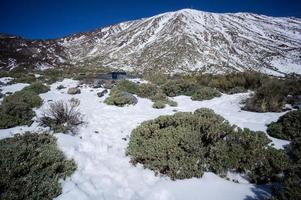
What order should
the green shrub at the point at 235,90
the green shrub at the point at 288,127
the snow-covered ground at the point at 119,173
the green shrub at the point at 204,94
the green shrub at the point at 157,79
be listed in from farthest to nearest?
the green shrub at the point at 157,79
the green shrub at the point at 235,90
the green shrub at the point at 204,94
the green shrub at the point at 288,127
the snow-covered ground at the point at 119,173

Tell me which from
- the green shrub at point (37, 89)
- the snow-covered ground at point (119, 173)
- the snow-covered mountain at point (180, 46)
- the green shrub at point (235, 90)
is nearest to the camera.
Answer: the snow-covered ground at point (119, 173)

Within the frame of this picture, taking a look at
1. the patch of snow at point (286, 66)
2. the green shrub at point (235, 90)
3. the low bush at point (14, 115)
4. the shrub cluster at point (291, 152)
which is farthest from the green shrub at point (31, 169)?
the patch of snow at point (286, 66)

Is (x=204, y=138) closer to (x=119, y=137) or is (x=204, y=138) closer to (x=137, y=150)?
(x=137, y=150)

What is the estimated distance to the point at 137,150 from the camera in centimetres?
584

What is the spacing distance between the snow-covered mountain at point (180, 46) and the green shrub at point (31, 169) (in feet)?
148

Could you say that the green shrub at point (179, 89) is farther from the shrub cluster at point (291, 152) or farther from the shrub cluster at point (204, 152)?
the shrub cluster at point (204, 152)

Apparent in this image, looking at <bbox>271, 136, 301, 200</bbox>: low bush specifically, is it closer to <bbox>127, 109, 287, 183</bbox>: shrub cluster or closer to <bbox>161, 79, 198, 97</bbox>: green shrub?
<bbox>127, 109, 287, 183</bbox>: shrub cluster

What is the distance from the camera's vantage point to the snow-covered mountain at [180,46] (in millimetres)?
55406

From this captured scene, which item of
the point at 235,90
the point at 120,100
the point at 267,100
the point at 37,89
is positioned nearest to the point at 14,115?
the point at 120,100

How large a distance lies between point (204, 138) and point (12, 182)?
4.11m

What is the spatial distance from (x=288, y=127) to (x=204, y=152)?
2.83m

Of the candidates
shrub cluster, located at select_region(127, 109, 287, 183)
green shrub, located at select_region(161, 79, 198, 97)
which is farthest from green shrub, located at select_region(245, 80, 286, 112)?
green shrub, located at select_region(161, 79, 198, 97)

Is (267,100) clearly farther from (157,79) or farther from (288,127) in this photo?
(157,79)

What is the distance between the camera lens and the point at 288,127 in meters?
6.62
